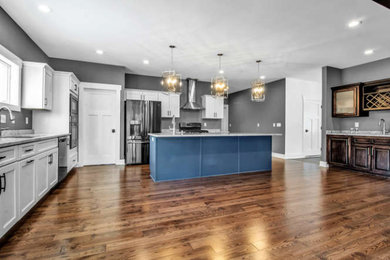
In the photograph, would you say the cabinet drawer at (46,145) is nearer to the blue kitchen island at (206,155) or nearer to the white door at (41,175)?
the white door at (41,175)

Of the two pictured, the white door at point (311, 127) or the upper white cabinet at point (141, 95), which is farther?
the white door at point (311, 127)

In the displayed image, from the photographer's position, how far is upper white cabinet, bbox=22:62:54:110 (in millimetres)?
3336

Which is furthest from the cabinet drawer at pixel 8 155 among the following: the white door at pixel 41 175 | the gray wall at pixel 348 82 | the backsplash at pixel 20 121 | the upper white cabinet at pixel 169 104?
the gray wall at pixel 348 82

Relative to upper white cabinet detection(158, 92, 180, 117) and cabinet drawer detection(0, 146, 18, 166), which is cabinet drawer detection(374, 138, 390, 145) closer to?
upper white cabinet detection(158, 92, 180, 117)

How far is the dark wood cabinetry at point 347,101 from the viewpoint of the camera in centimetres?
469

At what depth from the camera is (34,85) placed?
11.1ft

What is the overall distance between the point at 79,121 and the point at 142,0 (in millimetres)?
3563

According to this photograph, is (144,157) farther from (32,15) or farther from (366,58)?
(366,58)

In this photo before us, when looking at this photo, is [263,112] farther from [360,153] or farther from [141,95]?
[141,95]

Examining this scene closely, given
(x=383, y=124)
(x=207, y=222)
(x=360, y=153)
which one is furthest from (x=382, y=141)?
(x=207, y=222)

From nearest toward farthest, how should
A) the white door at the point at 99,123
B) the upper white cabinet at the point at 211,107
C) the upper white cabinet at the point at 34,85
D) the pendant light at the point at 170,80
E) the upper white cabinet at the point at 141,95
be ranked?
the upper white cabinet at the point at 34,85
the pendant light at the point at 170,80
the white door at the point at 99,123
the upper white cabinet at the point at 141,95
the upper white cabinet at the point at 211,107

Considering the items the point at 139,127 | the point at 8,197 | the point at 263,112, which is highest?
the point at 263,112

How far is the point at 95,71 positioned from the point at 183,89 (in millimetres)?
2766

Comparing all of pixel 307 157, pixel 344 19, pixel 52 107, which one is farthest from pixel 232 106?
pixel 52 107
